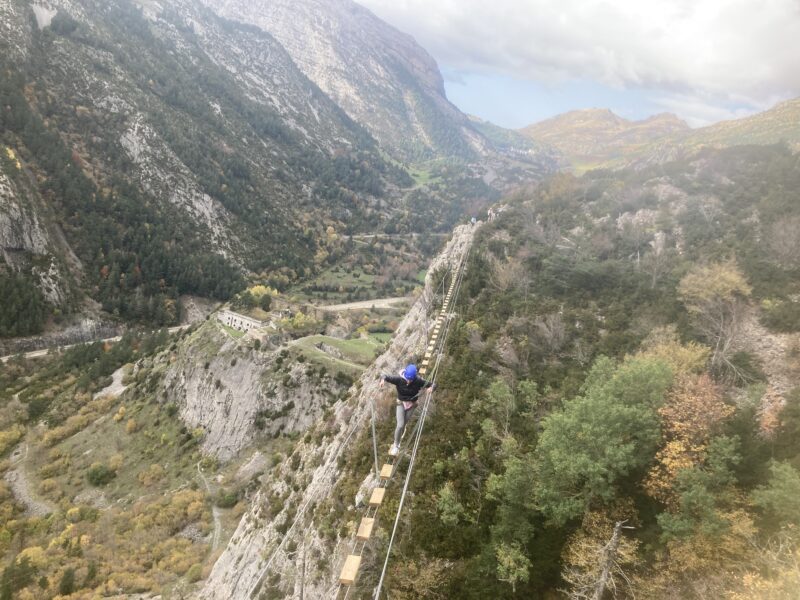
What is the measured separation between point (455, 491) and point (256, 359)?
4798 centimetres

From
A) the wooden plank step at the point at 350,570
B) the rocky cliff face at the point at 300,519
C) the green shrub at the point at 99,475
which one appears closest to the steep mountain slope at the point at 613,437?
the rocky cliff face at the point at 300,519

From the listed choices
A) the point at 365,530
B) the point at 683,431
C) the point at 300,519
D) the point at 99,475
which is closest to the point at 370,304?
the point at 99,475

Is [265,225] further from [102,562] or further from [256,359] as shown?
[102,562]

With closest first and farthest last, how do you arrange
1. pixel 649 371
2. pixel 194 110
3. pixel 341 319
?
pixel 649 371, pixel 341 319, pixel 194 110

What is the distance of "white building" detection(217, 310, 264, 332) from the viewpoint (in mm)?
79688

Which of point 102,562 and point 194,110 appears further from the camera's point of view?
point 194,110

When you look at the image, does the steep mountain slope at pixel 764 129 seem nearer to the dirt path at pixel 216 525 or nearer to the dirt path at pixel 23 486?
the dirt path at pixel 216 525

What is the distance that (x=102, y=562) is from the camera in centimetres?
4869

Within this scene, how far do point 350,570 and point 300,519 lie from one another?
1559 centimetres

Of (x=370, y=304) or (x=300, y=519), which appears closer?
(x=300, y=519)

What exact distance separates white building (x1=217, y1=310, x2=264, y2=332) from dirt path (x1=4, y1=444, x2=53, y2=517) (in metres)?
36.0

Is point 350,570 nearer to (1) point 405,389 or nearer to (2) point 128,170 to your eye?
(1) point 405,389

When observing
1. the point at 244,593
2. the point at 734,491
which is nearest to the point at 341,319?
the point at 244,593

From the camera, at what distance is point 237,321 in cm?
8312
